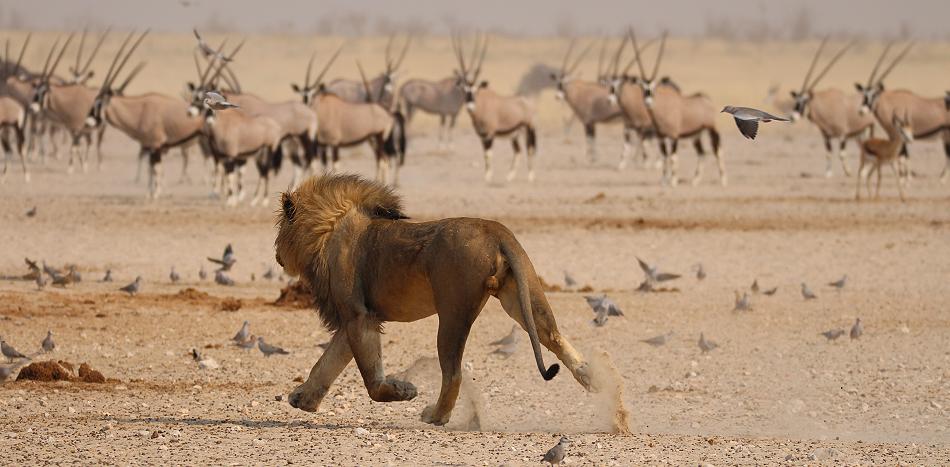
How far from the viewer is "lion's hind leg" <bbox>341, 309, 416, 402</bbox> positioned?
24.3 feet

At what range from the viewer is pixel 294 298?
12586 mm

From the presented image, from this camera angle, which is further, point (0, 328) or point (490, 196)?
point (490, 196)

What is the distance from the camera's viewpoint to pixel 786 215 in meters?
20.5

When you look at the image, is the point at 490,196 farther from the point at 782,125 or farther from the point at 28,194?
the point at 782,125

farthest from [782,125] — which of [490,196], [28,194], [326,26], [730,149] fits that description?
[326,26]

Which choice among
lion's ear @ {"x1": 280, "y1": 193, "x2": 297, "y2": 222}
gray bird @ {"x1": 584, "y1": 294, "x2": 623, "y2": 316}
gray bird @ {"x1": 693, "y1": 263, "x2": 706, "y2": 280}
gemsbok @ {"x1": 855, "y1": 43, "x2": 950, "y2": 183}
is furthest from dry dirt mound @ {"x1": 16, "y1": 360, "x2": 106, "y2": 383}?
gemsbok @ {"x1": 855, "y1": 43, "x2": 950, "y2": 183}

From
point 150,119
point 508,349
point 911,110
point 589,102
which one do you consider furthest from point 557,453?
point 589,102

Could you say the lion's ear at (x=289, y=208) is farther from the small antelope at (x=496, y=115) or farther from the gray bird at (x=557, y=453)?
the small antelope at (x=496, y=115)

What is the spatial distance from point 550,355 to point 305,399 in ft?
10.1

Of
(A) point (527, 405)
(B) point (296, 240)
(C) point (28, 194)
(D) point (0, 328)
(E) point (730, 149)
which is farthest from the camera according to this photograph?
(E) point (730, 149)

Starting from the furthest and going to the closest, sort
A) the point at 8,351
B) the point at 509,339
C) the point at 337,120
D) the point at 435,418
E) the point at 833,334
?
the point at 337,120 < the point at 833,334 < the point at 509,339 < the point at 8,351 < the point at 435,418

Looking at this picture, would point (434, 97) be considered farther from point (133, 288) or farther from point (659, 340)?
point (659, 340)

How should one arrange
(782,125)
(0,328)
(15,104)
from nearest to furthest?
(0,328), (15,104), (782,125)

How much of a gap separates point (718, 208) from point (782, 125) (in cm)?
2475
